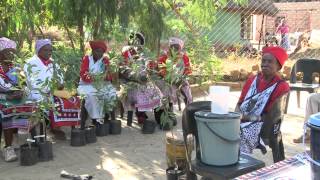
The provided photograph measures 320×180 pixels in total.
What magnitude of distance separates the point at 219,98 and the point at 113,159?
2.71 meters

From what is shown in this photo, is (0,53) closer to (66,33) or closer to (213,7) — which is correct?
(66,33)

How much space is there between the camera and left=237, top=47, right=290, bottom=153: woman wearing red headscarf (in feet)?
13.9

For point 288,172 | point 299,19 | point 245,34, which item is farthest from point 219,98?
point 299,19

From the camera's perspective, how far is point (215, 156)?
3250 mm

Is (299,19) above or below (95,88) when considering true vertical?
above

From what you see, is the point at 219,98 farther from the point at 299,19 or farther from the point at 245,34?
the point at 299,19

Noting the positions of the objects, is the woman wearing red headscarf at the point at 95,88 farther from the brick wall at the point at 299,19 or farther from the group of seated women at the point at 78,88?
the brick wall at the point at 299,19

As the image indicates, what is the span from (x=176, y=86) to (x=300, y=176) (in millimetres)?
4549

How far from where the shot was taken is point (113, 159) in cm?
554

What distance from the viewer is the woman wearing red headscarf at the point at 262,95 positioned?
13.9 feet

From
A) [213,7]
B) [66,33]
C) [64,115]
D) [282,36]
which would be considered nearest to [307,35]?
[282,36]

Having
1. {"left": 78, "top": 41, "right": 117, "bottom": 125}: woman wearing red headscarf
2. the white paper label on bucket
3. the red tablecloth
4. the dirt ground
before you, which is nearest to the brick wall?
{"left": 78, "top": 41, "right": 117, "bottom": 125}: woman wearing red headscarf

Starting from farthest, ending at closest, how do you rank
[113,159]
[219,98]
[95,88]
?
[95,88] → [113,159] → [219,98]

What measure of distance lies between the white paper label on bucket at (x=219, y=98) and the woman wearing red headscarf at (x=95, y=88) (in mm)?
3411
